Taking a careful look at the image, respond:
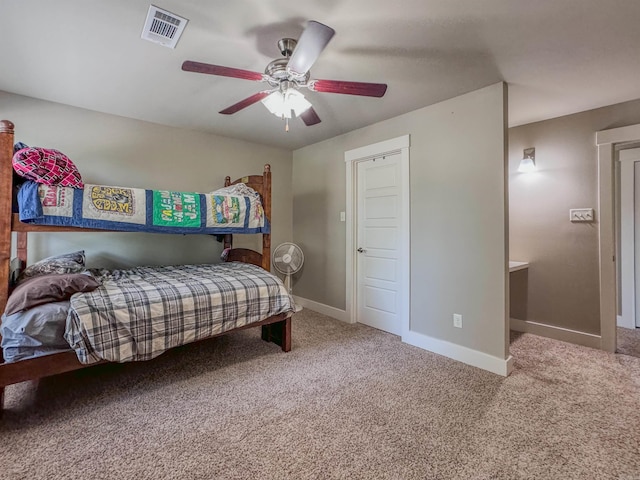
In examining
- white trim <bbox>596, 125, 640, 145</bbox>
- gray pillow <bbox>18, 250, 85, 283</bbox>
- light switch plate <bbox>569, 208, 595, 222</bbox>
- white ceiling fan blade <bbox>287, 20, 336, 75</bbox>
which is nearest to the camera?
white ceiling fan blade <bbox>287, 20, 336, 75</bbox>

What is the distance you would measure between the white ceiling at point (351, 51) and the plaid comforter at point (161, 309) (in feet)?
5.10

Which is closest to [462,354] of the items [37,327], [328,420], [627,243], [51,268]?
[328,420]

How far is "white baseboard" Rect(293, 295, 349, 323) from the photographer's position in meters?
3.72

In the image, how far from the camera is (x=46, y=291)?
1703 mm

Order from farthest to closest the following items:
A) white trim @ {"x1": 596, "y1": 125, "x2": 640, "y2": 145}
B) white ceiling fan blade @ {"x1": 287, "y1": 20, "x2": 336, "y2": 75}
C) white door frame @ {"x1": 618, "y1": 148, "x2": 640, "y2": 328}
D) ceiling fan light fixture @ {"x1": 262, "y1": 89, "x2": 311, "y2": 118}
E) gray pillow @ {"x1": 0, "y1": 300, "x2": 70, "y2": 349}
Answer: white door frame @ {"x1": 618, "y1": 148, "x2": 640, "y2": 328} < white trim @ {"x1": 596, "y1": 125, "x2": 640, "y2": 145} < ceiling fan light fixture @ {"x1": 262, "y1": 89, "x2": 311, "y2": 118} < gray pillow @ {"x1": 0, "y1": 300, "x2": 70, "y2": 349} < white ceiling fan blade @ {"x1": 287, "y1": 20, "x2": 336, "y2": 75}

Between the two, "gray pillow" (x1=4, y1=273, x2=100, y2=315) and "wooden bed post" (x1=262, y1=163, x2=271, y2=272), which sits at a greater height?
"wooden bed post" (x1=262, y1=163, x2=271, y2=272)

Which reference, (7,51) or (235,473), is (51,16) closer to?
(7,51)

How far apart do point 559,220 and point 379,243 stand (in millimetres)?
1798

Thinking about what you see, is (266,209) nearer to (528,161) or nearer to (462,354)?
(462,354)

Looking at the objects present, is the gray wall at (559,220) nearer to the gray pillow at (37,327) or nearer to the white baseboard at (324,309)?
the white baseboard at (324,309)

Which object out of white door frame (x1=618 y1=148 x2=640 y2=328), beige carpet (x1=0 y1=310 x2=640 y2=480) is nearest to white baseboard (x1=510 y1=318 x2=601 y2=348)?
beige carpet (x1=0 y1=310 x2=640 y2=480)

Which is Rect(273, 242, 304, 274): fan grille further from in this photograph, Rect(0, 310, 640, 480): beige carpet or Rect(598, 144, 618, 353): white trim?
Rect(598, 144, 618, 353): white trim

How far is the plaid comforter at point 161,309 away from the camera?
68.7 inches

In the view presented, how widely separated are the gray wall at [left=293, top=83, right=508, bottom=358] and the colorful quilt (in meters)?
1.52
